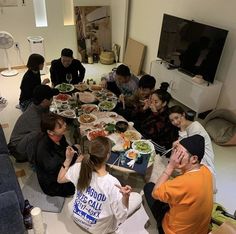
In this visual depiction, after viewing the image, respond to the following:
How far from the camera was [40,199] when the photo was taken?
8.21 ft

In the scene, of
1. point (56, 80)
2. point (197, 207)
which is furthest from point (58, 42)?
point (197, 207)

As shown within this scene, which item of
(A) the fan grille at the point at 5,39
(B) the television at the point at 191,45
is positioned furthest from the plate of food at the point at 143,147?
(A) the fan grille at the point at 5,39

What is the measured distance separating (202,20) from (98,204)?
3.34 metres

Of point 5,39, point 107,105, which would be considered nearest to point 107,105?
point 107,105

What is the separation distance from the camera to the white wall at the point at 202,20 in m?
3.57

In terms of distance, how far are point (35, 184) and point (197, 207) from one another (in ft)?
5.67

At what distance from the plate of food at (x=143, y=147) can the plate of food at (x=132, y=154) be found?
39 millimetres

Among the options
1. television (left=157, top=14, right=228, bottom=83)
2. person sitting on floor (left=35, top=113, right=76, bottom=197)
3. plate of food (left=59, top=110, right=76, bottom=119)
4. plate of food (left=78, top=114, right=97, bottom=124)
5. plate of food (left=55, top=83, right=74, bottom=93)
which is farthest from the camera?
television (left=157, top=14, right=228, bottom=83)

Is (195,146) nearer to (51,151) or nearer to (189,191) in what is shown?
(189,191)

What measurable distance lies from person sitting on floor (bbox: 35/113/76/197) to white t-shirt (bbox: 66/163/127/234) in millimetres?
383

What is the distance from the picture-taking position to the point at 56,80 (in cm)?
386

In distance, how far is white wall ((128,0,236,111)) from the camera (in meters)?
3.57

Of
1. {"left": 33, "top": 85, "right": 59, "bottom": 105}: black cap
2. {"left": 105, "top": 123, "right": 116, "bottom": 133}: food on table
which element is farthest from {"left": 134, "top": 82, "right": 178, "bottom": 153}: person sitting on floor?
{"left": 33, "top": 85, "right": 59, "bottom": 105}: black cap

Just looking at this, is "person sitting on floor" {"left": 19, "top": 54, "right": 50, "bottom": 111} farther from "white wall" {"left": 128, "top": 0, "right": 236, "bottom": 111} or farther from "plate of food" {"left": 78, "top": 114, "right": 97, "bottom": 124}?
"white wall" {"left": 128, "top": 0, "right": 236, "bottom": 111}
